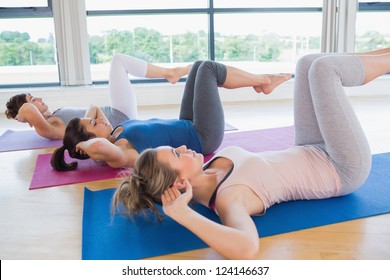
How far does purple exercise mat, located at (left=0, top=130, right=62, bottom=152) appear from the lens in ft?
10.2

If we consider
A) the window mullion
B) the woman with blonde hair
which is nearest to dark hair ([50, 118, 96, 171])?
the woman with blonde hair

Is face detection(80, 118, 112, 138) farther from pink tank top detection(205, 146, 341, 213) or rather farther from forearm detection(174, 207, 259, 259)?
forearm detection(174, 207, 259, 259)

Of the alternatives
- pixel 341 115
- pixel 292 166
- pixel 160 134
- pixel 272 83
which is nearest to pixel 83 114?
pixel 160 134

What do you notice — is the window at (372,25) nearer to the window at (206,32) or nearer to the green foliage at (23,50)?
the window at (206,32)

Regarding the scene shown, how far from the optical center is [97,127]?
7.68 ft

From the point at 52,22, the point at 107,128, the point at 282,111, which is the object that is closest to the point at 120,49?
the point at 52,22

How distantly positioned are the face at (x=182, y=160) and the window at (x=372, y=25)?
169 inches

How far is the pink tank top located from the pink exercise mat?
1.94 feet

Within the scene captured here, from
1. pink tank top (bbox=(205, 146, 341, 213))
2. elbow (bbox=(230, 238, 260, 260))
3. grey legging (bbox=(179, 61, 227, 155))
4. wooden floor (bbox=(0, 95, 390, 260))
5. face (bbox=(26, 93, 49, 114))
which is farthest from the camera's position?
face (bbox=(26, 93, 49, 114))

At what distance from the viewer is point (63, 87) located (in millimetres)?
4691

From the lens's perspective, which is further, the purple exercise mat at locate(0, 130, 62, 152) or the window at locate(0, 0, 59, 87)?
the window at locate(0, 0, 59, 87)

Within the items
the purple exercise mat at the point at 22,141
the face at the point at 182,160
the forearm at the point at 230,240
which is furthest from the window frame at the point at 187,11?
the forearm at the point at 230,240

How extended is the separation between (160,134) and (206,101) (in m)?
0.33

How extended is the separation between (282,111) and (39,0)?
2.99 meters
